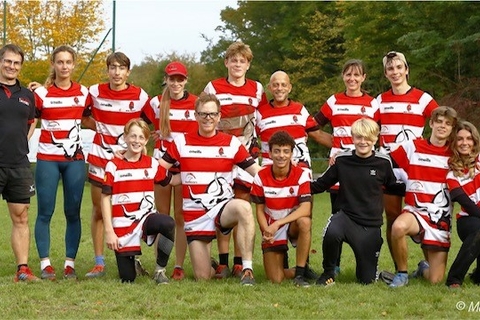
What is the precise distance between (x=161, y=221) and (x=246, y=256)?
87 centimetres

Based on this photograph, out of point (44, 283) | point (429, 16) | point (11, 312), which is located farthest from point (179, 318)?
point (429, 16)

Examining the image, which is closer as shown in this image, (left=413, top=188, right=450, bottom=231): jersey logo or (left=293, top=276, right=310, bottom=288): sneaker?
(left=293, top=276, right=310, bottom=288): sneaker

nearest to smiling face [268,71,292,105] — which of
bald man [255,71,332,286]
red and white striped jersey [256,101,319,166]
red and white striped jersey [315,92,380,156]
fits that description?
bald man [255,71,332,286]

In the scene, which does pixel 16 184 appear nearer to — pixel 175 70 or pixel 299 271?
pixel 175 70

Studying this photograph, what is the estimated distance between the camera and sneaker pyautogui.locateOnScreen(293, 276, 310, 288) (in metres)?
7.40

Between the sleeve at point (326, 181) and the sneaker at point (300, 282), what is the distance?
864mm

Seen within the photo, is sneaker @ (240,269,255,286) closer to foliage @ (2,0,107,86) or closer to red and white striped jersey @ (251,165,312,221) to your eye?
red and white striped jersey @ (251,165,312,221)

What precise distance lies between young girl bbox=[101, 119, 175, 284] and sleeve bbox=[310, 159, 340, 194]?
1440mm

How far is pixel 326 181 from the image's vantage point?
7.73m

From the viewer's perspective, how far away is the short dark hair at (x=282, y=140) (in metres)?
7.50

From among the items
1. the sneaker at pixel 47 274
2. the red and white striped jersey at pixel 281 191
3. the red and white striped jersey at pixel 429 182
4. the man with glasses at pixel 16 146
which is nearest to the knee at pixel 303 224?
the red and white striped jersey at pixel 281 191

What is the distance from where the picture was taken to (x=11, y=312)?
6.38 meters

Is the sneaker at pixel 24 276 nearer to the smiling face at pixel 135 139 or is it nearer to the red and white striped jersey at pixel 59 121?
the red and white striped jersey at pixel 59 121

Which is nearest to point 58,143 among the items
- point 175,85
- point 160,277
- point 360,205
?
point 175,85
